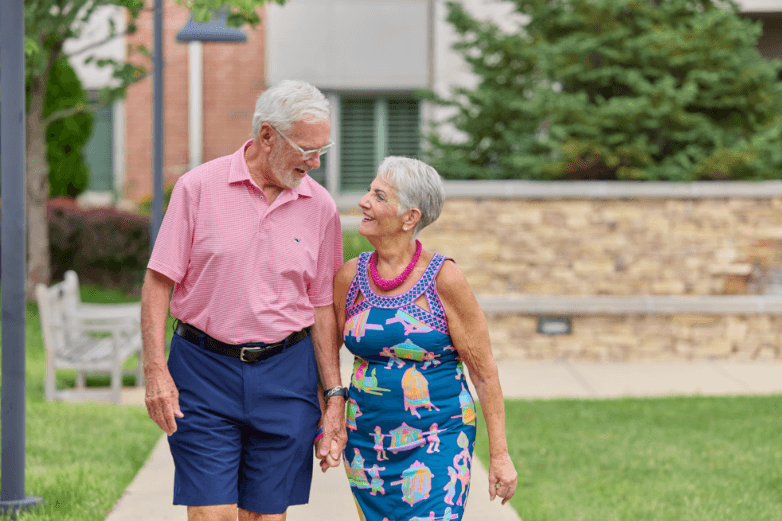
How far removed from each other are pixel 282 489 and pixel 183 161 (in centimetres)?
1374

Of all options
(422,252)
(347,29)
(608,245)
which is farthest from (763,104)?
(422,252)

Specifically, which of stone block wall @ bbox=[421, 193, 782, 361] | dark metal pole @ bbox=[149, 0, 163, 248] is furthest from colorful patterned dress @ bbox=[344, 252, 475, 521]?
stone block wall @ bbox=[421, 193, 782, 361]

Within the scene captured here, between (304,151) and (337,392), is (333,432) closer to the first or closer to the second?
(337,392)

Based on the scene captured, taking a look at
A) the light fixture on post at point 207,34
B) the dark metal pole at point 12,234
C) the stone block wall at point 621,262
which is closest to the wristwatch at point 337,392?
the dark metal pole at point 12,234

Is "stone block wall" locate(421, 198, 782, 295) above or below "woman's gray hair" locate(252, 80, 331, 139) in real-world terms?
below

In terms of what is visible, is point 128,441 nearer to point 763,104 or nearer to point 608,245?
point 608,245

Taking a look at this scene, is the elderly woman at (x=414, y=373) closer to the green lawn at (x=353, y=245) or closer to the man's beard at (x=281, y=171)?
the man's beard at (x=281, y=171)

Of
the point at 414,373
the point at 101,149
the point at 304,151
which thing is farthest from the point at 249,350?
the point at 101,149

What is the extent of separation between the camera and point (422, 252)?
3.15 m

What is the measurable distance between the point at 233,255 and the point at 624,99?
8507 mm

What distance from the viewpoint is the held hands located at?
120 inches

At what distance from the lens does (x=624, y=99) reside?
10734mm

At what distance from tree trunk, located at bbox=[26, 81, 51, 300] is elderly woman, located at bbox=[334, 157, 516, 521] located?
1024 cm

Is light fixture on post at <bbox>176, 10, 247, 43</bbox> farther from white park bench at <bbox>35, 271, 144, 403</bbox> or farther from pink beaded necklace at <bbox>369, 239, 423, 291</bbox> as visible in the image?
pink beaded necklace at <bbox>369, 239, 423, 291</bbox>
